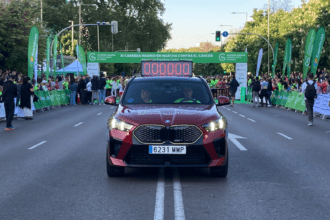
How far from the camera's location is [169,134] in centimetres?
761

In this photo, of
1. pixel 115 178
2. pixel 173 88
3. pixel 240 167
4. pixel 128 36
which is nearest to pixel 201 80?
pixel 173 88

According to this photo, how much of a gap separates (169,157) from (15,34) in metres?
32.2

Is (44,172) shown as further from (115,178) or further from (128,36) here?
(128,36)

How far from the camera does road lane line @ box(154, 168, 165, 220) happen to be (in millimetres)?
5852

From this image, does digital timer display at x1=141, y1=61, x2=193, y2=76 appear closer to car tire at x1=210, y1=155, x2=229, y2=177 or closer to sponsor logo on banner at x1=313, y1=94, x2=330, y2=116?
sponsor logo on banner at x1=313, y1=94, x2=330, y2=116

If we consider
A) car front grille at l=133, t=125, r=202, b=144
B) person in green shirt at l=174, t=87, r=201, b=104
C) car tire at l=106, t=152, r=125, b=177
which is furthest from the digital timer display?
car front grille at l=133, t=125, r=202, b=144

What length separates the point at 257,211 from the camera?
605cm

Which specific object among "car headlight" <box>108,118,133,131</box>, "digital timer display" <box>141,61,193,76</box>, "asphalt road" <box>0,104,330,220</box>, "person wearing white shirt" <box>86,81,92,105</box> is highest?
"digital timer display" <box>141,61,193,76</box>

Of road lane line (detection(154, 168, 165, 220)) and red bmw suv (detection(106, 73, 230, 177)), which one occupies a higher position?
red bmw suv (detection(106, 73, 230, 177))

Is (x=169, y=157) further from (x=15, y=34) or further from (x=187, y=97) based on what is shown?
(x=15, y=34)

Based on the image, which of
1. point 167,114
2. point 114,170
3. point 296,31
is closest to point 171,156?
point 167,114

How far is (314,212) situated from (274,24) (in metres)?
67.3

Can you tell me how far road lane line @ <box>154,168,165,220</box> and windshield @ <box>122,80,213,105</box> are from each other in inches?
48.7

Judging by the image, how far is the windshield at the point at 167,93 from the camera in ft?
29.1
